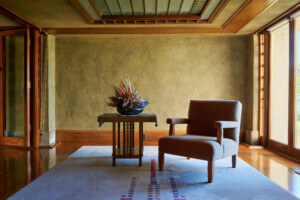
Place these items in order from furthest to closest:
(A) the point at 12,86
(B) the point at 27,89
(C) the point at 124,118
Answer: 1. (A) the point at 12,86
2. (B) the point at 27,89
3. (C) the point at 124,118

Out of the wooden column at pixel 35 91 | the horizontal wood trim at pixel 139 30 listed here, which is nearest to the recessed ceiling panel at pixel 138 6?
the horizontal wood trim at pixel 139 30

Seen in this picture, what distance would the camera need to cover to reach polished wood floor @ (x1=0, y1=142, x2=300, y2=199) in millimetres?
2568

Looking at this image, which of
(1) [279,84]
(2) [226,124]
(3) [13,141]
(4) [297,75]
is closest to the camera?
(2) [226,124]

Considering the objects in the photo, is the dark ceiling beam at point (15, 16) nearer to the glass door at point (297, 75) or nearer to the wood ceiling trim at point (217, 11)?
the wood ceiling trim at point (217, 11)

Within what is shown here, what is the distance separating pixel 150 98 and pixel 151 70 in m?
0.57

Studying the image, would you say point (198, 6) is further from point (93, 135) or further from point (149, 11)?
point (93, 135)

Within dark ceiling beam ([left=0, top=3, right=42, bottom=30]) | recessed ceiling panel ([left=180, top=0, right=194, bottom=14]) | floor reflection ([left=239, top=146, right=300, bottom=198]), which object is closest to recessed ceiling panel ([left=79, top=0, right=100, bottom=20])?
dark ceiling beam ([left=0, top=3, right=42, bottom=30])

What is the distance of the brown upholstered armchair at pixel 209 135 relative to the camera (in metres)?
2.62

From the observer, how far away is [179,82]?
16.6ft

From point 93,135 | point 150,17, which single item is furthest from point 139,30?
point 93,135

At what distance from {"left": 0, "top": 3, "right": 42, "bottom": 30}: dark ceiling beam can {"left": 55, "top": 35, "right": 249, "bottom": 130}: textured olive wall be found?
0.78m

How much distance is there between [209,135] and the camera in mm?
3236

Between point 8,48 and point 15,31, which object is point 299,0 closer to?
point 15,31

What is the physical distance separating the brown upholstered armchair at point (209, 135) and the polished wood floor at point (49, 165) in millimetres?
555
